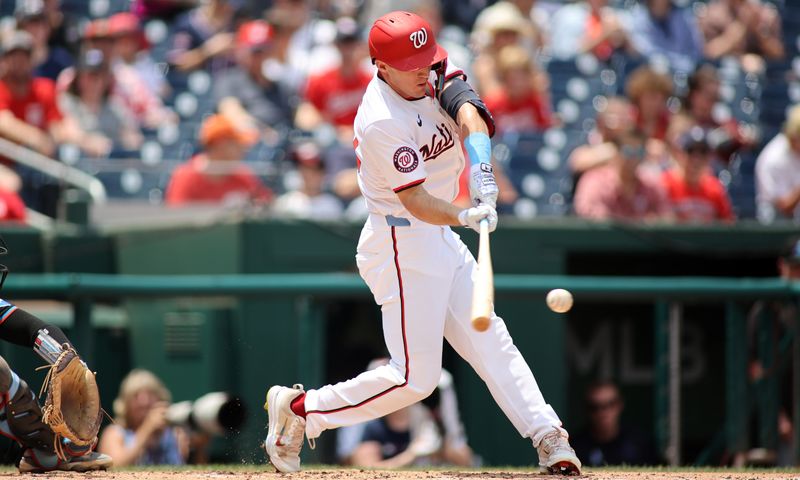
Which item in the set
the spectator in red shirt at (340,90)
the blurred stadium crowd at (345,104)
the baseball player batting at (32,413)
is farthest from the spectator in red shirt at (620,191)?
the baseball player batting at (32,413)

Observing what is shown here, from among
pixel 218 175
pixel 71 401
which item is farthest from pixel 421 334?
pixel 218 175

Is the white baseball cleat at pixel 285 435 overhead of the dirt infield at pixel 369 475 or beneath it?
overhead

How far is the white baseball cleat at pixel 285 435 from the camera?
4695 mm

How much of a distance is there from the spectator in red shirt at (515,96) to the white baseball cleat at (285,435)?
14.0 ft

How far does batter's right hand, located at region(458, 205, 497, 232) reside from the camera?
416 cm

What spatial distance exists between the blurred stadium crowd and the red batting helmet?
3132mm

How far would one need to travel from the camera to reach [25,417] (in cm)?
458

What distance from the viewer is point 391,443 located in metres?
6.67

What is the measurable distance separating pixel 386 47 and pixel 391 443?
293 centimetres

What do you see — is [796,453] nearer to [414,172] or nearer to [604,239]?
[604,239]

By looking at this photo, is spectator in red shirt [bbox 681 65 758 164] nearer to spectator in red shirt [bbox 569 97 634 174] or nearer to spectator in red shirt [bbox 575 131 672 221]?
spectator in red shirt [bbox 569 97 634 174]

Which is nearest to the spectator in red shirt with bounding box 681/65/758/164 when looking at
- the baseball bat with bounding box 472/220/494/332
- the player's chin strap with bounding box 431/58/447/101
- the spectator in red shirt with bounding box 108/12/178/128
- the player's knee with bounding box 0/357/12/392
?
the spectator in red shirt with bounding box 108/12/178/128

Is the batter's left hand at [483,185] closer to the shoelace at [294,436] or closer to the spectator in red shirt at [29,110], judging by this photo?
the shoelace at [294,436]

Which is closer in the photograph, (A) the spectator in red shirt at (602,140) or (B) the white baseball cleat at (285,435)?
(B) the white baseball cleat at (285,435)
